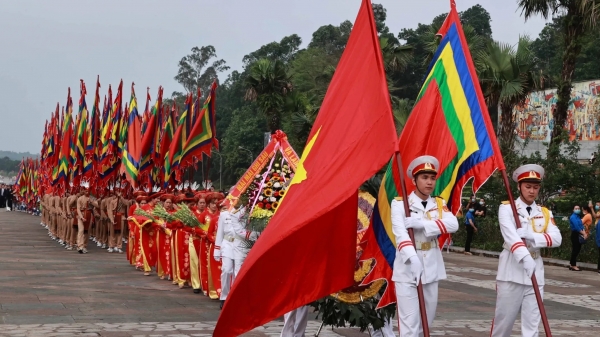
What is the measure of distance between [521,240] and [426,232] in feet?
2.81

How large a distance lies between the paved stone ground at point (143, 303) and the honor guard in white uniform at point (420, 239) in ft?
11.2

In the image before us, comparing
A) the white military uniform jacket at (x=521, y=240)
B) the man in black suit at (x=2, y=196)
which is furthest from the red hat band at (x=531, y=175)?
the man in black suit at (x=2, y=196)

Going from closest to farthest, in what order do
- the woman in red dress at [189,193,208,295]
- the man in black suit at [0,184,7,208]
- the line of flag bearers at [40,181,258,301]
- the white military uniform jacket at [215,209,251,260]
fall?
the white military uniform jacket at [215,209,251,260]
the line of flag bearers at [40,181,258,301]
the woman in red dress at [189,193,208,295]
the man in black suit at [0,184,7,208]

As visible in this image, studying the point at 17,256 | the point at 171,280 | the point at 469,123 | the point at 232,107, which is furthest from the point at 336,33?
the point at 469,123

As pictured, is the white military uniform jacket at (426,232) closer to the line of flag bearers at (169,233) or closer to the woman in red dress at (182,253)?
the line of flag bearers at (169,233)

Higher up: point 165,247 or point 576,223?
point 576,223

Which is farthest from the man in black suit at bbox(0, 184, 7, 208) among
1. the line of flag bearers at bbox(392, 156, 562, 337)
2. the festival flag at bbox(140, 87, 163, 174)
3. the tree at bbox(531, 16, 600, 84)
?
the line of flag bearers at bbox(392, 156, 562, 337)

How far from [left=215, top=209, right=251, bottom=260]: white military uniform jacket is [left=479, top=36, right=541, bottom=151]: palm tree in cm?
1535

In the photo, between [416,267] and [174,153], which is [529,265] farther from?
[174,153]

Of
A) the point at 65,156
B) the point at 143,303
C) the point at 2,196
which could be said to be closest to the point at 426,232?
the point at 143,303

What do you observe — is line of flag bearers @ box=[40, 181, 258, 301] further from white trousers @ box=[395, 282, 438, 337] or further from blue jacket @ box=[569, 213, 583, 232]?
blue jacket @ box=[569, 213, 583, 232]

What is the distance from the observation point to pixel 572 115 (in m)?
43.8

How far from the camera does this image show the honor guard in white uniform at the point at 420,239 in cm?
713

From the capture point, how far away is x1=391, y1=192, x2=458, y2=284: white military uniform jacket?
723 centimetres
